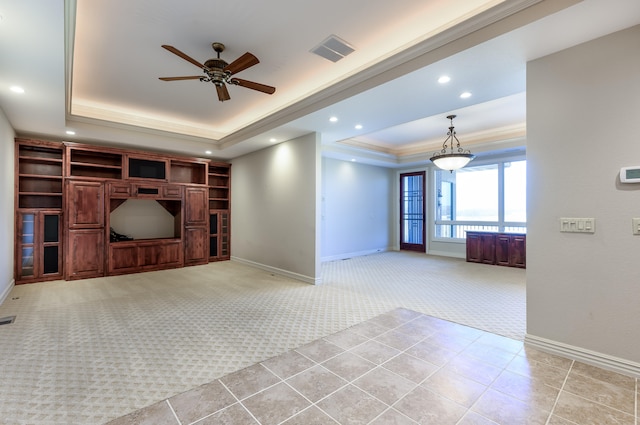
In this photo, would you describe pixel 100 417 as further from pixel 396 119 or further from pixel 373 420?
pixel 396 119

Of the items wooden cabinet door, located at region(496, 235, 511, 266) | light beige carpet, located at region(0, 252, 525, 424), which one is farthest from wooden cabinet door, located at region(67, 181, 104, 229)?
wooden cabinet door, located at region(496, 235, 511, 266)

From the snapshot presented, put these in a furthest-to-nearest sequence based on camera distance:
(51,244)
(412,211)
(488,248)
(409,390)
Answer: (412,211) → (488,248) → (51,244) → (409,390)

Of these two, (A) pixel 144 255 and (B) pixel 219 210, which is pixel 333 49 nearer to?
(B) pixel 219 210

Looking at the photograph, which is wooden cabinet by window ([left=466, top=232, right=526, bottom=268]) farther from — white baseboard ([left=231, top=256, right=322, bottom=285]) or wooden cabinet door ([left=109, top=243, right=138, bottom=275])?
wooden cabinet door ([left=109, top=243, right=138, bottom=275])

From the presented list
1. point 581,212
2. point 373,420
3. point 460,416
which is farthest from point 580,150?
point 373,420

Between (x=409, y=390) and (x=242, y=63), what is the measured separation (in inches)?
127

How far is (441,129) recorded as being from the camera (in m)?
6.34

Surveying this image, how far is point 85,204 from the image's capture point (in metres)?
5.50

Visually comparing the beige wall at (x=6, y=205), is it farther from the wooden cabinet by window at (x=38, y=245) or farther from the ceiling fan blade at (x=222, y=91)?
the ceiling fan blade at (x=222, y=91)

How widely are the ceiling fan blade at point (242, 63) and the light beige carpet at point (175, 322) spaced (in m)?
2.78

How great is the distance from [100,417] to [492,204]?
328 inches

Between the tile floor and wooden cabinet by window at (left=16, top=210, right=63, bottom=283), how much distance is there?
17.0ft

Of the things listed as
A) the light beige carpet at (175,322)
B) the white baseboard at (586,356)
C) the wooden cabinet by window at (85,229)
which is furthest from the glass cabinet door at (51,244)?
the white baseboard at (586,356)

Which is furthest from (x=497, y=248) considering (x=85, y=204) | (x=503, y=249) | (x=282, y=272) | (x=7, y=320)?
(x=85, y=204)
